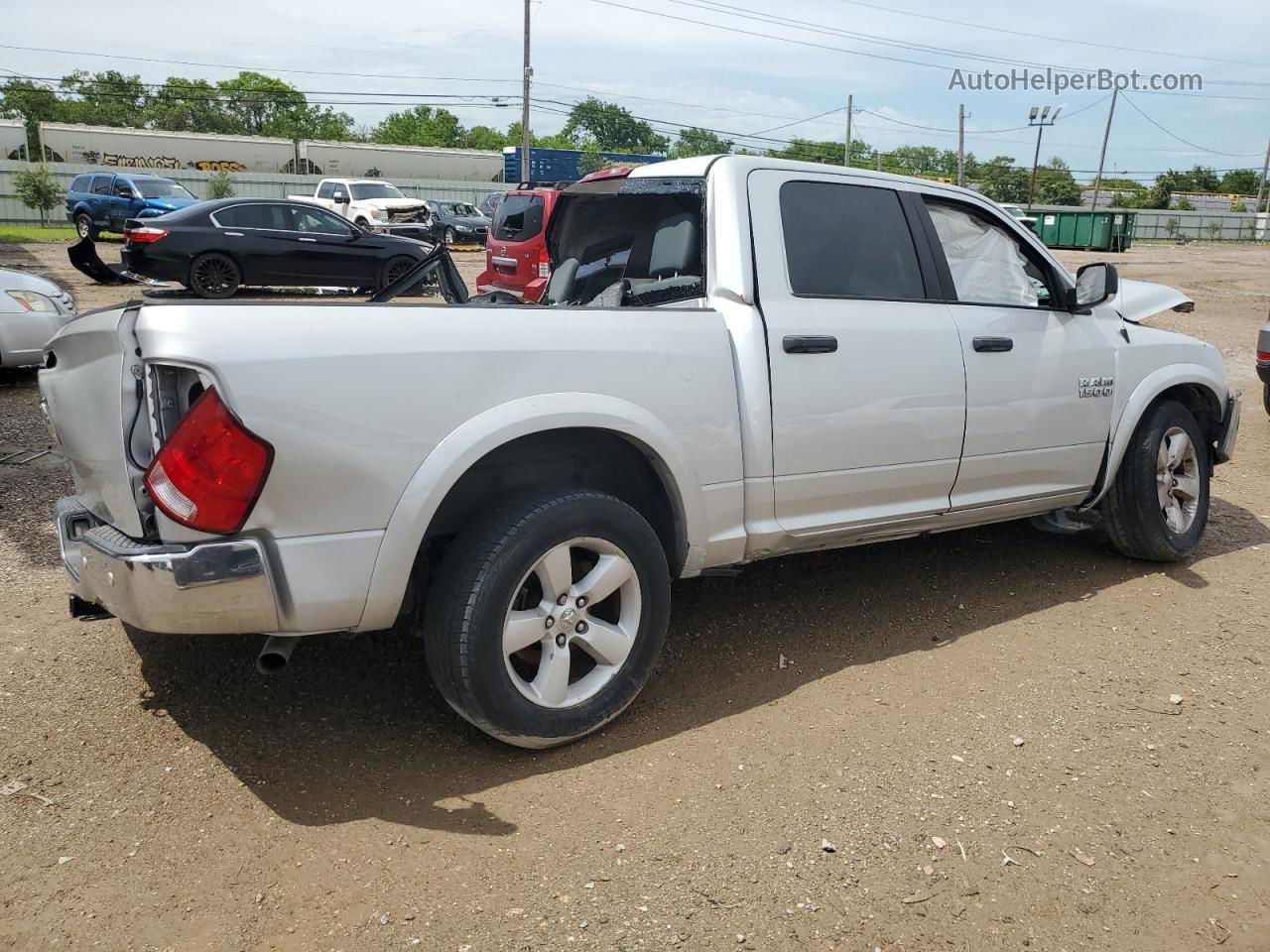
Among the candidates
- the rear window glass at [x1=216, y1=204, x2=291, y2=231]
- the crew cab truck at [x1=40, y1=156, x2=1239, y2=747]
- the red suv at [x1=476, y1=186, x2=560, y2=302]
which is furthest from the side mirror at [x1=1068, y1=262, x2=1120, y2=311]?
the rear window glass at [x1=216, y1=204, x2=291, y2=231]

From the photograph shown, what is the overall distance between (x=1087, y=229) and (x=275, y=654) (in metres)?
46.9

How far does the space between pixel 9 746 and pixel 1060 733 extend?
11.4 feet

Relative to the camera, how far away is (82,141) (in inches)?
1964

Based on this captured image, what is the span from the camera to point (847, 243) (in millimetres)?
4047

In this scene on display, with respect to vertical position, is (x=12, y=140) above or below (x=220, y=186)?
above

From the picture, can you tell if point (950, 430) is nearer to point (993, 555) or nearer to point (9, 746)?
point (993, 555)

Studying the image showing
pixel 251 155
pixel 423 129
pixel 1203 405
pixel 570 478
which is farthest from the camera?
pixel 423 129

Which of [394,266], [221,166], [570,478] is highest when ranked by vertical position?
[221,166]

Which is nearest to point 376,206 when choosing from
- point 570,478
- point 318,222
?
point 318,222

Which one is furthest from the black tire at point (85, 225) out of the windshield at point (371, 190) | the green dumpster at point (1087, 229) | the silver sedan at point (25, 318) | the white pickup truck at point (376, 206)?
the green dumpster at point (1087, 229)

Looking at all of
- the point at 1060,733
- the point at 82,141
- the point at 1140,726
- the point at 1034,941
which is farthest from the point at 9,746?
the point at 82,141

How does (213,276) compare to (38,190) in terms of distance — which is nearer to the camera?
(213,276)

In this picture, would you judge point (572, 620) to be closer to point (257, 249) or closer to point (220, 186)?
point (257, 249)

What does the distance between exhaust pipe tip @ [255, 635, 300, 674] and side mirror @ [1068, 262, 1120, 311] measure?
12.0 feet
